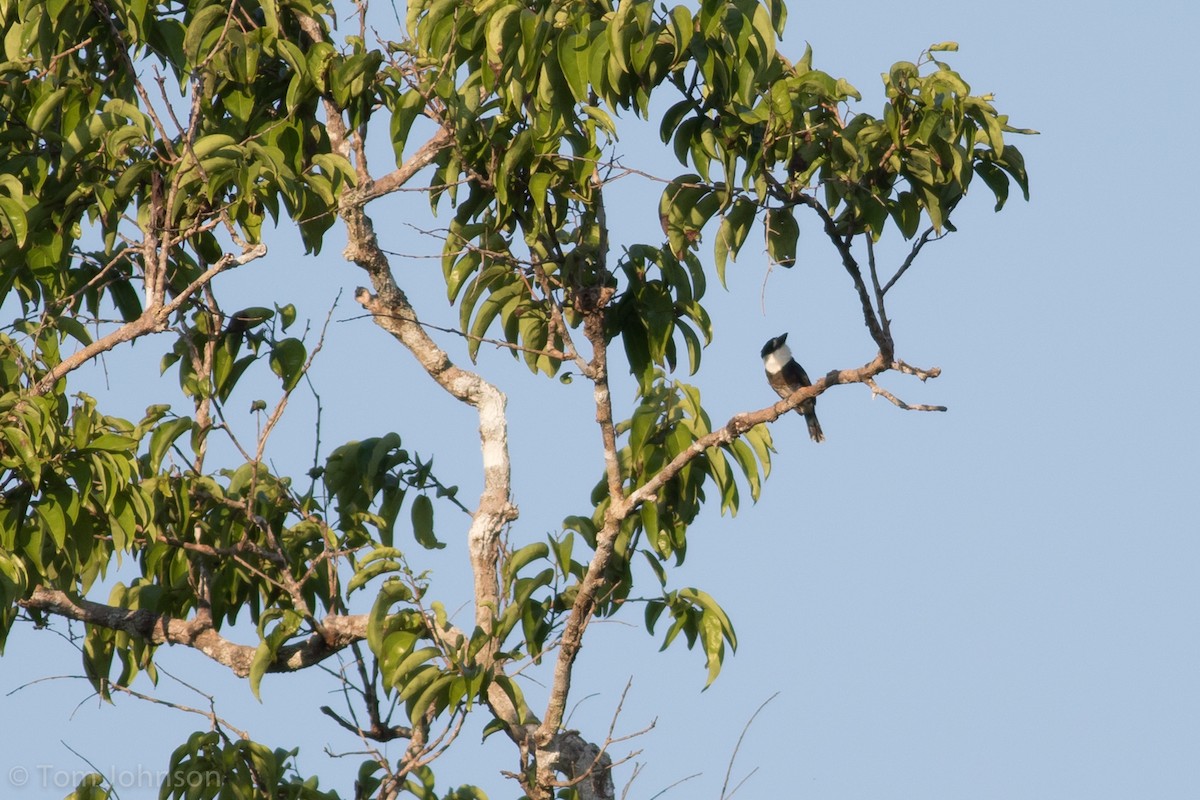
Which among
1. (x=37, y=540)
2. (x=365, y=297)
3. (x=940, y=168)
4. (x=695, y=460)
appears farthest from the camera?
(x=365, y=297)

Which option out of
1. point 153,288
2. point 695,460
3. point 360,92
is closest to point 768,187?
point 695,460

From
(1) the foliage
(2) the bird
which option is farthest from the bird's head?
(1) the foliage

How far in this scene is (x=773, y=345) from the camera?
987 cm

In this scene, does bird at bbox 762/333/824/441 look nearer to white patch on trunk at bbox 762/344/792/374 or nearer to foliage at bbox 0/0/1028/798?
white patch on trunk at bbox 762/344/792/374

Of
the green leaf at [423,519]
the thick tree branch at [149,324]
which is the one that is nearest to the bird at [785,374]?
the green leaf at [423,519]

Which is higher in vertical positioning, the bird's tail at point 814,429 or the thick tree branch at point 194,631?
the bird's tail at point 814,429

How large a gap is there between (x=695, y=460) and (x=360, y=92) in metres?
1.42

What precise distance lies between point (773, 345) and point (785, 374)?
0.67 meters

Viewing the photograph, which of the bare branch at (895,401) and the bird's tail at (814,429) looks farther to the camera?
the bird's tail at (814,429)

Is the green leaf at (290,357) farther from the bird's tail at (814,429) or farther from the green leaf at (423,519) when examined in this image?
the bird's tail at (814,429)

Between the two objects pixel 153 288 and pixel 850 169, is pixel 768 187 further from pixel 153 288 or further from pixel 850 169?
pixel 153 288

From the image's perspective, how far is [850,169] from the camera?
333cm

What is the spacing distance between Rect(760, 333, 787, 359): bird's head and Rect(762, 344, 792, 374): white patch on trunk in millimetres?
11

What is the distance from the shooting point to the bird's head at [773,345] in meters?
9.83
